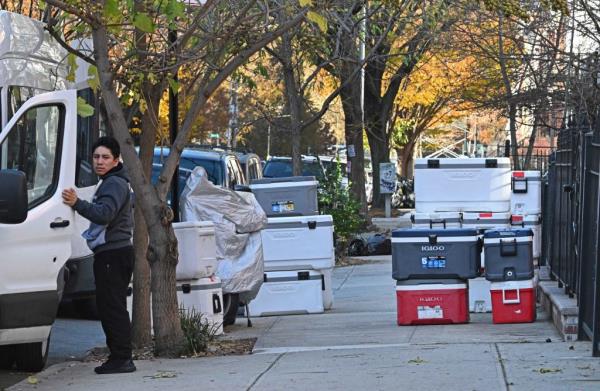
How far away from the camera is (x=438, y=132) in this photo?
6600 cm

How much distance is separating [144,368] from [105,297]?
80cm

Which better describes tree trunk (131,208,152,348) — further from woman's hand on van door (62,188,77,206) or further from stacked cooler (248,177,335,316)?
stacked cooler (248,177,335,316)

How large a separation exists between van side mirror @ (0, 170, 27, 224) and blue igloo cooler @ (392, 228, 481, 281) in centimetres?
533

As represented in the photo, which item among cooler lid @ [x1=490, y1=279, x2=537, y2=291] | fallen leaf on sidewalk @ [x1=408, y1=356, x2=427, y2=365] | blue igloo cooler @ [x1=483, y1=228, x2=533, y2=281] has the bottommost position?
fallen leaf on sidewalk @ [x1=408, y1=356, x2=427, y2=365]

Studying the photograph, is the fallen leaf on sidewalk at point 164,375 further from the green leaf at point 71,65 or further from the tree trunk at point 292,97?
the tree trunk at point 292,97

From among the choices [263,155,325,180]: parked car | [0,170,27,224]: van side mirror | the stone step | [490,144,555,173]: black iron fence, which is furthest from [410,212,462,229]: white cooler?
[263,155,325,180]: parked car

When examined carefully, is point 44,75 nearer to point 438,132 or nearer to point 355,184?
point 355,184

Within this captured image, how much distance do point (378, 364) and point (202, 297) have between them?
118 inches

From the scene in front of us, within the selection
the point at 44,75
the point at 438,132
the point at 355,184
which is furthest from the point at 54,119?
the point at 438,132

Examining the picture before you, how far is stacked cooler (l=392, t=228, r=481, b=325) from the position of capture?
12.4 metres

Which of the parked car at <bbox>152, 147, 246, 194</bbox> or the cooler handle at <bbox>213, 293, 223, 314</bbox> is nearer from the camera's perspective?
the cooler handle at <bbox>213, 293, 223, 314</bbox>

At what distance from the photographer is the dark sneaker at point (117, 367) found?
9484mm

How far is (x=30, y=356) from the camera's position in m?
9.93

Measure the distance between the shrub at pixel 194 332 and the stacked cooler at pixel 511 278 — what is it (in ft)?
9.75
